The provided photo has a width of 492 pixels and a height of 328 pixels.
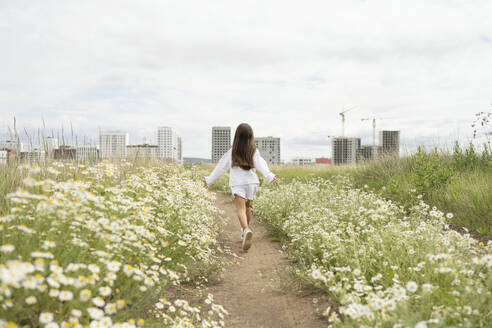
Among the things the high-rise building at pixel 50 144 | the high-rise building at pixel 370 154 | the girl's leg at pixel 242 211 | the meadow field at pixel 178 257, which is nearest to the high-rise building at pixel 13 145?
the high-rise building at pixel 50 144

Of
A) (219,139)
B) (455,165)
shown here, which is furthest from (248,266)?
(219,139)

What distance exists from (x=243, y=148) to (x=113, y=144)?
5.01 metres

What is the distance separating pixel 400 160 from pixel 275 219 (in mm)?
6192

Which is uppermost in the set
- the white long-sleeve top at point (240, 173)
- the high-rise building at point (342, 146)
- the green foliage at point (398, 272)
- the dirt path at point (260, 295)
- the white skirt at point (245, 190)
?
the high-rise building at point (342, 146)

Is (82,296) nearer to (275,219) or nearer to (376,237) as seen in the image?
(376,237)

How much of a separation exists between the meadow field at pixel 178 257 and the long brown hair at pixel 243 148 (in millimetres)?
1165

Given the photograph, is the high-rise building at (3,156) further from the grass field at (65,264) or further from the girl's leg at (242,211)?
the girl's leg at (242,211)

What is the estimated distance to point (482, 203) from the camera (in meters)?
6.40

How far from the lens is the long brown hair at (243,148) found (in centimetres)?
685

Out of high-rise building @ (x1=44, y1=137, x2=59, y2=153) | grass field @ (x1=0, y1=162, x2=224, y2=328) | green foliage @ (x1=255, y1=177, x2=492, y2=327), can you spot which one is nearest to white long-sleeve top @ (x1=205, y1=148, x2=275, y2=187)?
green foliage @ (x1=255, y1=177, x2=492, y2=327)

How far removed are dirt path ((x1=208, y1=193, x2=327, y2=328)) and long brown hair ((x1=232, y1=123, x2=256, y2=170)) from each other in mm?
1711

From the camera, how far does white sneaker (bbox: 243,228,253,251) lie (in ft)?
20.2

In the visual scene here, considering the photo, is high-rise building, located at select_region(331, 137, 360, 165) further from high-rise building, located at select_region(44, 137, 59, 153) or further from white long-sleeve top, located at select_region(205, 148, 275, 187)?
high-rise building, located at select_region(44, 137, 59, 153)

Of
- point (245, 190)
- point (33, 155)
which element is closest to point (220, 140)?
point (245, 190)
